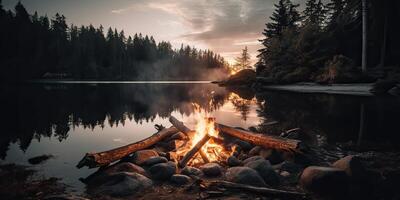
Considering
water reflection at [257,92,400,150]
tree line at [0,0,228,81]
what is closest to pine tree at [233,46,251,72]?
tree line at [0,0,228,81]

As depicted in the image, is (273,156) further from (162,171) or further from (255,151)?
(162,171)

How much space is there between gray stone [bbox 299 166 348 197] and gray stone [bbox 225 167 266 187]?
3.43 feet

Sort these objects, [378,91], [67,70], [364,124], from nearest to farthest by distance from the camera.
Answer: [364,124]
[378,91]
[67,70]

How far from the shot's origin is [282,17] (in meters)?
62.8

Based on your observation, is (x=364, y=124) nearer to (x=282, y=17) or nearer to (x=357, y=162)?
(x=357, y=162)

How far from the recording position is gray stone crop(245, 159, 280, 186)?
6.48 metres

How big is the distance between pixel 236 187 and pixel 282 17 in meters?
63.6

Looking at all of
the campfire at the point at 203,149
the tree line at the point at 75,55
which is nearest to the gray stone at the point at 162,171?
the campfire at the point at 203,149

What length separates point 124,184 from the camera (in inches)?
237

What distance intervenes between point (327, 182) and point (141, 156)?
513 centimetres

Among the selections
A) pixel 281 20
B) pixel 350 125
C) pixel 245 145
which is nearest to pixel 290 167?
pixel 245 145

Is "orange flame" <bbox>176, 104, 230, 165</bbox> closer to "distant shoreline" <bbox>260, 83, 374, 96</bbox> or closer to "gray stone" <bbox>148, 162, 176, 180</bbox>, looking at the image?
"gray stone" <bbox>148, 162, 176, 180</bbox>

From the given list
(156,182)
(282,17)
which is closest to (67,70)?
(282,17)

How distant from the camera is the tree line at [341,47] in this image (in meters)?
33.0
